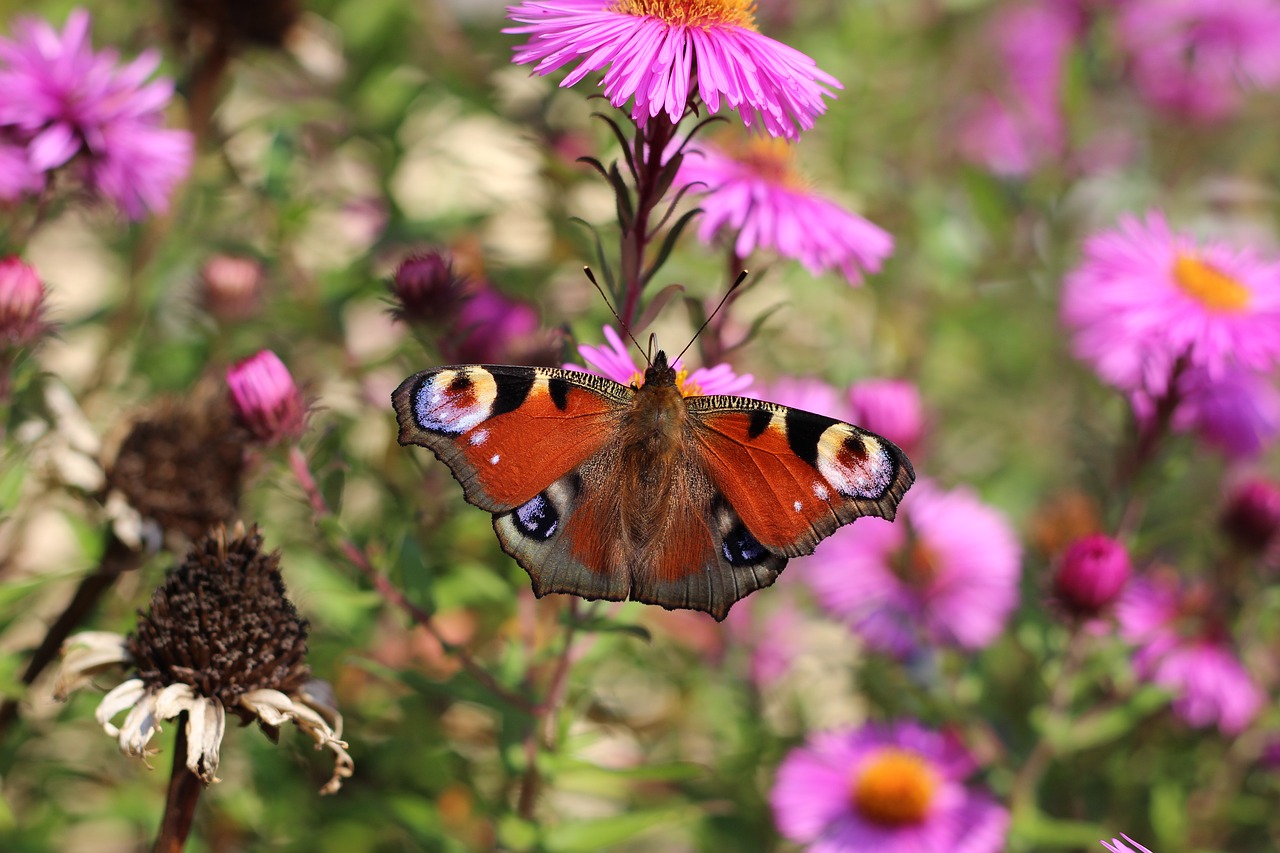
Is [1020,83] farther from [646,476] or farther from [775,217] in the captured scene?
[646,476]

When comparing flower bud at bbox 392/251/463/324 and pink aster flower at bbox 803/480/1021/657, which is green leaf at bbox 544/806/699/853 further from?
flower bud at bbox 392/251/463/324

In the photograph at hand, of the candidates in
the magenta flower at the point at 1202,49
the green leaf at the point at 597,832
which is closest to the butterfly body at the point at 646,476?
the green leaf at the point at 597,832

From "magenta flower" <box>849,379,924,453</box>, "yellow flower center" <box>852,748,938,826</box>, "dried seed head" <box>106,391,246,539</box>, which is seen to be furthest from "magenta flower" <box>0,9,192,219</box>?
"yellow flower center" <box>852,748,938,826</box>

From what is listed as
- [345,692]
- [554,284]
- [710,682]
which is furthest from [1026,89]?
[345,692]

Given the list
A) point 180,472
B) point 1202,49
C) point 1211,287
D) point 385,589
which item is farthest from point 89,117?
point 1202,49

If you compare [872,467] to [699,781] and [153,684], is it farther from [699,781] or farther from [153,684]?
[699,781]

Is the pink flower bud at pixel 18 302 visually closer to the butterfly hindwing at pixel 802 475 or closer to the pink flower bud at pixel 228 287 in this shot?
the pink flower bud at pixel 228 287
